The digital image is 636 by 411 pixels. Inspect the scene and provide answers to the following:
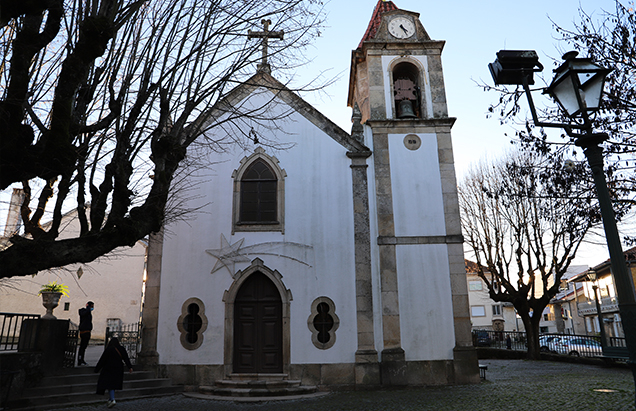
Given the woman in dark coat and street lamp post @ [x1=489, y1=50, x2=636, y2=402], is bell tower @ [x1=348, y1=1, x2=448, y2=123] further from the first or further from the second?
the woman in dark coat

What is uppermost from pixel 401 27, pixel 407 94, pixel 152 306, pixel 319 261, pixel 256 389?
pixel 401 27


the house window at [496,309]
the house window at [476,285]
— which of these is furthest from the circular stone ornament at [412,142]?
the house window at [496,309]

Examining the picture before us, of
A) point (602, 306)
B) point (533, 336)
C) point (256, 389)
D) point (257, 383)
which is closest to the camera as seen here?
point (256, 389)

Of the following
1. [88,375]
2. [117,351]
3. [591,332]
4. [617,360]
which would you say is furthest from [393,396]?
[591,332]

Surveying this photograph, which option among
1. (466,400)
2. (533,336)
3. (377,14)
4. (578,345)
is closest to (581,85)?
(466,400)

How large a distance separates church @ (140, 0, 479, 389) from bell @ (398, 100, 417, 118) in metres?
0.06

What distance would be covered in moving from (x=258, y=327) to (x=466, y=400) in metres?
5.15

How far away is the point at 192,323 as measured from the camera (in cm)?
1159

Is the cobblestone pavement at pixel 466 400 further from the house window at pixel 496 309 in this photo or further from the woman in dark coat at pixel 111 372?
the house window at pixel 496 309

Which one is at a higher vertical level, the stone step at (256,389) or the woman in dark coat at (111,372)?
the woman in dark coat at (111,372)

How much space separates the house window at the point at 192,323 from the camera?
1141cm

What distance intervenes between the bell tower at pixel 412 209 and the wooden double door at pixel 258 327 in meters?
2.51

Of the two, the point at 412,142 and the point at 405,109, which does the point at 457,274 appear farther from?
the point at 405,109

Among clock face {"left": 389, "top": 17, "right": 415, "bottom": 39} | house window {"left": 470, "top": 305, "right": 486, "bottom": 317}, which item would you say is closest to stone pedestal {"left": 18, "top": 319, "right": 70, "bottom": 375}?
clock face {"left": 389, "top": 17, "right": 415, "bottom": 39}
